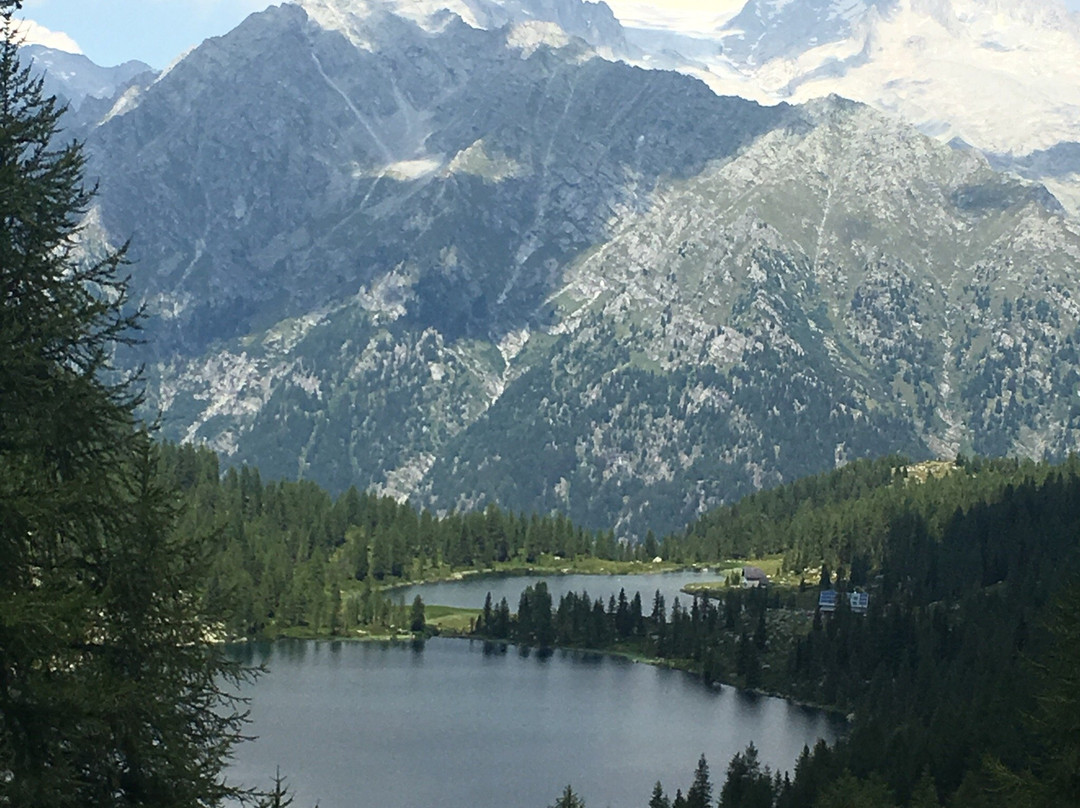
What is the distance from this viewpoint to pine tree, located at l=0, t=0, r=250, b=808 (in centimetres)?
2102

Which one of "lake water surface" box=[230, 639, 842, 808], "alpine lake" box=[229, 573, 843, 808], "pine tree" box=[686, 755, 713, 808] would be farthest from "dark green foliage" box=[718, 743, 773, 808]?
"alpine lake" box=[229, 573, 843, 808]

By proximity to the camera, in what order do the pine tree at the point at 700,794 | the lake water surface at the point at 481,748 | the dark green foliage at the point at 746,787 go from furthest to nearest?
the lake water surface at the point at 481,748 < the dark green foliage at the point at 746,787 < the pine tree at the point at 700,794

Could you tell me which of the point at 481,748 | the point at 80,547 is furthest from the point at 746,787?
the point at 80,547

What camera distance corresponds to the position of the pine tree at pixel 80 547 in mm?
21016

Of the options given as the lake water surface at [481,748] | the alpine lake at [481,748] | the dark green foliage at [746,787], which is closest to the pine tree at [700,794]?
the dark green foliage at [746,787]

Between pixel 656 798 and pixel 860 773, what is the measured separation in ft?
66.6

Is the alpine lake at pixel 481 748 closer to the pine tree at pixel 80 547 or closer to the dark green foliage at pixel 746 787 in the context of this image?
the dark green foliage at pixel 746 787

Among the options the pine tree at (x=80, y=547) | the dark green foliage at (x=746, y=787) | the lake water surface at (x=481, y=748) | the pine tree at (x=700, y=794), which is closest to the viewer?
the pine tree at (x=80, y=547)

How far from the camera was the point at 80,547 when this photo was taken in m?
22.9

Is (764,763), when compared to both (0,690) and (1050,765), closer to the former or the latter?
(1050,765)

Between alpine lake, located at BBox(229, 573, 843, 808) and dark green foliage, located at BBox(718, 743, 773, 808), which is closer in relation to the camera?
dark green foliage, located at BBox(718, 743, 773, 808)

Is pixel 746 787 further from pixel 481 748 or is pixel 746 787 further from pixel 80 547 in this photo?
pixel 80 547

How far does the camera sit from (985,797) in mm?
94750

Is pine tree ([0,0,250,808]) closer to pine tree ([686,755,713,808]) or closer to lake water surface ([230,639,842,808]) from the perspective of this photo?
pine tree ([686,755,713,808])
